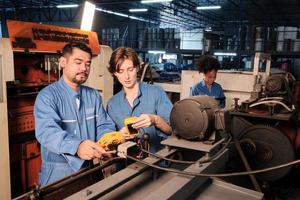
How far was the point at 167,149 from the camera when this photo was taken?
1.04 m

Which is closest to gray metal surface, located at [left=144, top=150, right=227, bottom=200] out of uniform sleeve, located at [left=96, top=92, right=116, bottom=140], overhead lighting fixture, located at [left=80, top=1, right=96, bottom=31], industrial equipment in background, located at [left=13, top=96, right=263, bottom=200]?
industrial equipment in background, located at [left=13, top=96, right=263, bottom=200]

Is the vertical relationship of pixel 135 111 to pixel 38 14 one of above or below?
below

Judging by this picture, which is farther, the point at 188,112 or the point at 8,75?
the point at 8,75

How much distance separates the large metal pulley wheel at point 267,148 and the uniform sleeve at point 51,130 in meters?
1.03

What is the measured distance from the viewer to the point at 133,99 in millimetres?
1412

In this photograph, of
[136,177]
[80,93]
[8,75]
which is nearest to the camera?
[136,177]

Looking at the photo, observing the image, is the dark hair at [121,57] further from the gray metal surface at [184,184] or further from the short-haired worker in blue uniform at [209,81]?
the short-haired worker in blue uniform at [209,81]

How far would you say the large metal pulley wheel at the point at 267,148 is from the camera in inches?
64.2

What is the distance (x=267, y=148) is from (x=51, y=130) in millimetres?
1291

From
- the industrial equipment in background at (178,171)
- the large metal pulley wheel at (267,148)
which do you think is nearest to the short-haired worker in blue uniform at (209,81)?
the large metal pulley wheel at (267,148)

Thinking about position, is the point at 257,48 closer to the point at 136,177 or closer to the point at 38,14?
the point at 136,177

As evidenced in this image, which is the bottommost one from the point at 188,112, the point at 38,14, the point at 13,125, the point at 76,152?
the point at 13,125

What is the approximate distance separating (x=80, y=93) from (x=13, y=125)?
0.93 meters

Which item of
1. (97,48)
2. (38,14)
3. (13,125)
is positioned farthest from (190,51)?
(38,14)
